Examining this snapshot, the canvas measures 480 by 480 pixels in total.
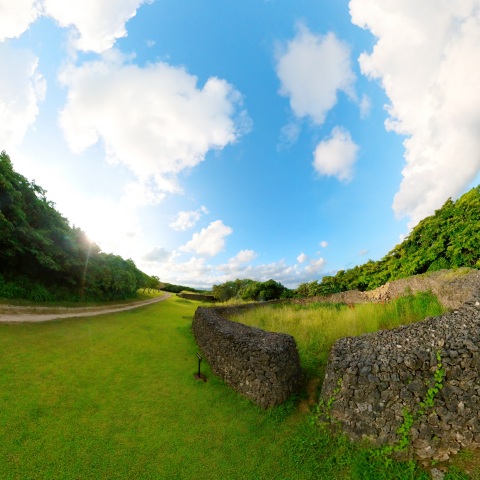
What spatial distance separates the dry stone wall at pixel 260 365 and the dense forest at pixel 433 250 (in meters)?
12.7

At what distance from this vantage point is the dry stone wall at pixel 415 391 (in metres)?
4.46

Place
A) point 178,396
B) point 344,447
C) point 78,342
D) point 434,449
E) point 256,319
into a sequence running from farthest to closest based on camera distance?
point 256,319 → point 78,342 → point 178,396 → point 344,447 → point 434,449

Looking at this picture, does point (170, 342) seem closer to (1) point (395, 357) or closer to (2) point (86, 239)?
(1) point (395, 357)

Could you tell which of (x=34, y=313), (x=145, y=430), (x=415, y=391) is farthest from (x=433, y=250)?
(x=34, y=313)

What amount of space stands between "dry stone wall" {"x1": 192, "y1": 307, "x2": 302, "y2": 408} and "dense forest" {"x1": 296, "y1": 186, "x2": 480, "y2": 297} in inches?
500

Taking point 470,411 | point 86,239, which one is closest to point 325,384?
point 470,411

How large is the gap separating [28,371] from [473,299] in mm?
12951

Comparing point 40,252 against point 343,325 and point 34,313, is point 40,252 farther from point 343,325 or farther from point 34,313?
point 343,325

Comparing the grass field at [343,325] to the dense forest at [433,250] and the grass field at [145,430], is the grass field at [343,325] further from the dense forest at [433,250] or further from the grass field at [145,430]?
the dense forest at [433,250]

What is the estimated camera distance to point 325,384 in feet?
19.0

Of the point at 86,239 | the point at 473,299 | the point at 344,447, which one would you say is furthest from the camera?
the point at 86,239

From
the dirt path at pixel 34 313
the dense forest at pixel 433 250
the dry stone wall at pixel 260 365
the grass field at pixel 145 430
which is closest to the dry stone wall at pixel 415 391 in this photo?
the grass field at pixel 145 430

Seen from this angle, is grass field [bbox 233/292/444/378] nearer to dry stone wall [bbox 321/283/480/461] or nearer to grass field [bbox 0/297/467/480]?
dry stone wall [bbox 321/283/480/461]

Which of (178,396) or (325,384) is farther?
(178,396)
